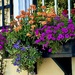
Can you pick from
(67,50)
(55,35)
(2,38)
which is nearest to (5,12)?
(2,38)

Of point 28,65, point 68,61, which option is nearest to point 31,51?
point 28,65

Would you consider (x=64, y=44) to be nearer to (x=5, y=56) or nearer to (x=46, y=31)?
(x=46, y=31)

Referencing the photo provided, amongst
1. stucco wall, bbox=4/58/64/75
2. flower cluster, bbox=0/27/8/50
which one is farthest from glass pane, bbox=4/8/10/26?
stucco wall, bbox=4/58/64/75

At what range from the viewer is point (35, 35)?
245 inches

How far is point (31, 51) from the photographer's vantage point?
20.6 feet

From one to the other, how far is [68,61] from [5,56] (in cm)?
135

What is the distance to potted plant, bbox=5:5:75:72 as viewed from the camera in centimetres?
597

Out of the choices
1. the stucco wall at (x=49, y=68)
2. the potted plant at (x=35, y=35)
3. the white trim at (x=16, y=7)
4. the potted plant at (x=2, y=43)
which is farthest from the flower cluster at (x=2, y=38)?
the stucco wall at (x=49, y=68)

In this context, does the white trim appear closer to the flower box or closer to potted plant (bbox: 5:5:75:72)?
potted plant (bbox: 5:5:75:72)

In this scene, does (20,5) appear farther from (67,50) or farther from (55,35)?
(67,50)

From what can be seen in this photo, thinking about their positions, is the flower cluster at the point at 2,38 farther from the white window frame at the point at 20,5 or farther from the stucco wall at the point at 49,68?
the stucco wall at the point at 49,68

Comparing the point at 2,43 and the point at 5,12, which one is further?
the point at 5,12

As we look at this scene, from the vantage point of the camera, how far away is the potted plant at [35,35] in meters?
5.97

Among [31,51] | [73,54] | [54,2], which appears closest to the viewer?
[73,54]
